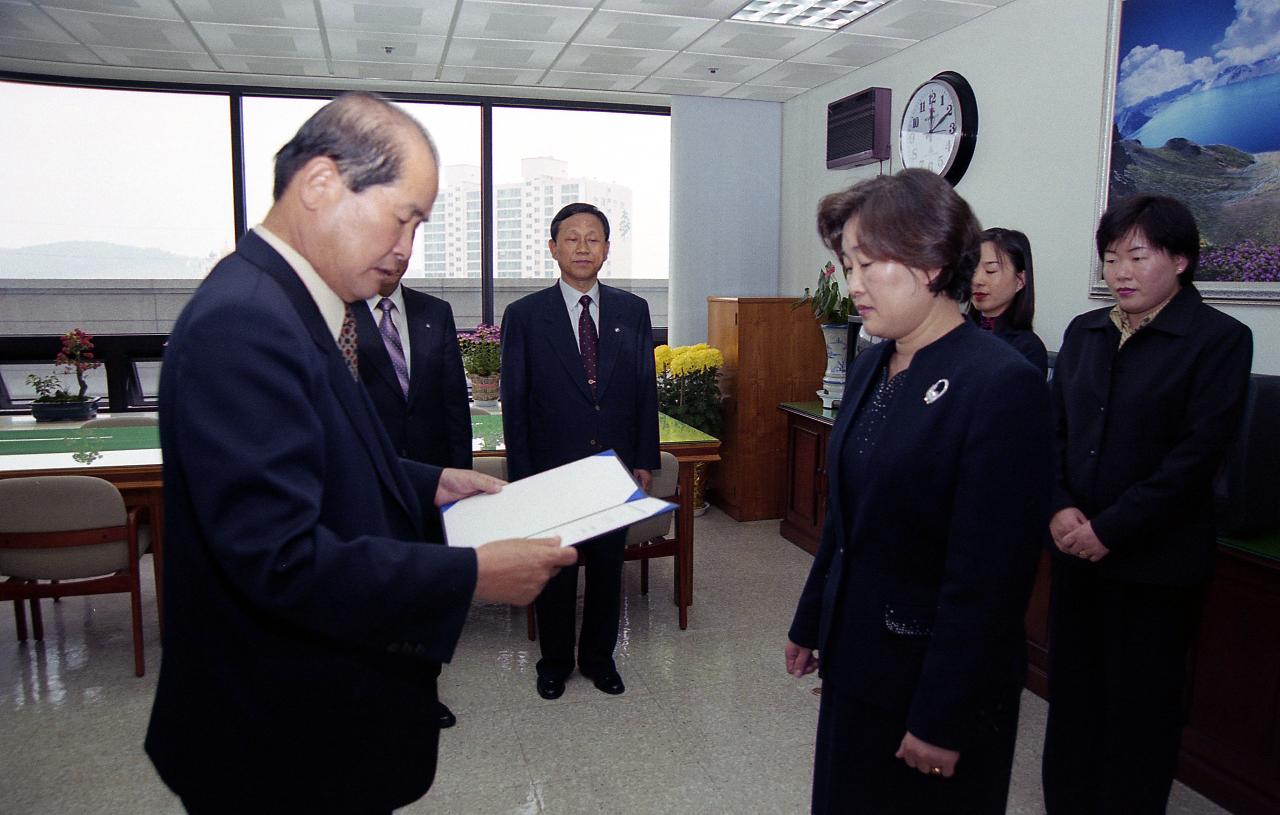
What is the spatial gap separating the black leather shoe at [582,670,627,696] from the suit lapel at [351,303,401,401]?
133 centimetres

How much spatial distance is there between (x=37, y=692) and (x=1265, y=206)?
15.4 ft

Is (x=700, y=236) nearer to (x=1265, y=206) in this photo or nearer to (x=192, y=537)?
(x=1265, y=206)

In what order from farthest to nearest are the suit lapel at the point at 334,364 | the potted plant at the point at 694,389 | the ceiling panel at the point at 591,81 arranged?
→ the ceiling panel at the point at 591,81 → the potted plant at the point at 694,389 → the suit lapel at the point at 334,364

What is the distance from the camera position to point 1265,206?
279cm

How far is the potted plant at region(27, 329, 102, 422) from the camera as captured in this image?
462 cm

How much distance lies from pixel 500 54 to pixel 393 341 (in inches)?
113

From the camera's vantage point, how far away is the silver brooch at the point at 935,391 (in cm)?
135

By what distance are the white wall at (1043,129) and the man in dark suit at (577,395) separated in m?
1.92

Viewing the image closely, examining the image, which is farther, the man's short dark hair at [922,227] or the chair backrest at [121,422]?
the chair backrest at [121,422]

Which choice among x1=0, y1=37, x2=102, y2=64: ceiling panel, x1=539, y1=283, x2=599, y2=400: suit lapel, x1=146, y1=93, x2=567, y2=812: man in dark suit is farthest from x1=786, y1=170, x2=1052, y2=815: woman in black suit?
x1=0, y1=37, x2=102, y2=64: ceiling panel

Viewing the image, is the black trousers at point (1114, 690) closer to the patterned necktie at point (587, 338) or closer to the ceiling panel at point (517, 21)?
the patterned necktie at point (587, 338)

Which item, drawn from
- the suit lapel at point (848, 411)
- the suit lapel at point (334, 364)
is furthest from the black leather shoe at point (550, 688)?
the suit lapel at point (334, 364)

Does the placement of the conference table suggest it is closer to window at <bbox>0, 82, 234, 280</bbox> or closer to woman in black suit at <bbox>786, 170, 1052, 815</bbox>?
window at <bbox>0, 82, 234, 280</bbox>

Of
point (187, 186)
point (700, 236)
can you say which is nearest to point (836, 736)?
point (700, 236)
